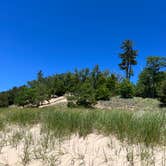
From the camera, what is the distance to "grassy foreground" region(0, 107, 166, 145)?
382 centimetres

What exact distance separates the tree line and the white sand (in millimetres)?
28578

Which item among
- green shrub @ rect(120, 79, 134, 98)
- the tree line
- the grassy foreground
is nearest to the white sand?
the grassy foreground

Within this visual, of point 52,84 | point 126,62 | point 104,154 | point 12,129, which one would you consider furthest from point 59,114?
point 126,62

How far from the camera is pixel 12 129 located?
5.97 metres

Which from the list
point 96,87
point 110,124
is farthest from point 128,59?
point 110,124

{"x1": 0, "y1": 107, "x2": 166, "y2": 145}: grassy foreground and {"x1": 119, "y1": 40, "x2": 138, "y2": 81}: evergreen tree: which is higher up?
{"x1": 119, "y1": 40, "x2": 138, "y2": 81}: evergreen tree

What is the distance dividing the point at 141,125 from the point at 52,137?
208 centimetres

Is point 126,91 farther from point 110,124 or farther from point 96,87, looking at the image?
point 110,124

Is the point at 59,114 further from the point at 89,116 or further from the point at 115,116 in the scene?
the point at 115,116

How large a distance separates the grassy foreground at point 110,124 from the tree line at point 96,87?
88.7 feet

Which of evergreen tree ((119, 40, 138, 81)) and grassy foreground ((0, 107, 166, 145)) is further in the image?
evergreen tree ((119, 40, 138, 81))

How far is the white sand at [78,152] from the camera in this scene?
3.41 metres

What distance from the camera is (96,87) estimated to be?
1951 inches

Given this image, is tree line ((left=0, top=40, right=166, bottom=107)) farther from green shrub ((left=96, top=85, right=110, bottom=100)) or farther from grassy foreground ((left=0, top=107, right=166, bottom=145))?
grassy foreground ((left=0, top=107, right=166, bottom=145))
